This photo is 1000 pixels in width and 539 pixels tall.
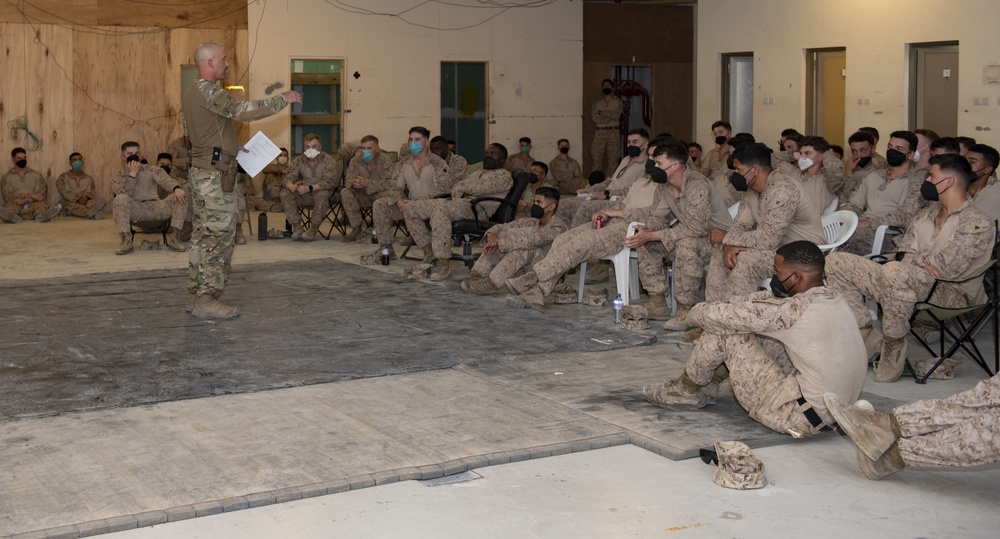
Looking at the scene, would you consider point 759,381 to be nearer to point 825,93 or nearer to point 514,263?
point 514,263

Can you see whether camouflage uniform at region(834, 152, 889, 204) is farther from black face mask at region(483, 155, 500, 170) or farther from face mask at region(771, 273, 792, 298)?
face mask at region(771, 273, 792, 298)

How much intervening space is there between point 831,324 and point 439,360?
2.62 m

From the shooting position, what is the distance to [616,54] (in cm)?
2186

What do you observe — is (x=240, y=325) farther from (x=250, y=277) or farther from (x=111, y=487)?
(x=111, y=487)

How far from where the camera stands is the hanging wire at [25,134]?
16.6 meters

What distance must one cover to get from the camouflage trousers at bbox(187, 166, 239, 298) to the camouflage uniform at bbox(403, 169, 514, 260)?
2.40 meters

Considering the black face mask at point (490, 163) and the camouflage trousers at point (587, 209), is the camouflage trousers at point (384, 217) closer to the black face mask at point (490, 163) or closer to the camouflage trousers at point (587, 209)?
the black face mask at point (490, 163)

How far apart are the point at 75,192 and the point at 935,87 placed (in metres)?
11.2

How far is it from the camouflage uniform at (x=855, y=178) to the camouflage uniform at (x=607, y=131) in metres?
10.5

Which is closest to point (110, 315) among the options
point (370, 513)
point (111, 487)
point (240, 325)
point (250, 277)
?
point (240, 325)

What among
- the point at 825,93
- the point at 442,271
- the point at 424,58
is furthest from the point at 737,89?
the point at 442,271

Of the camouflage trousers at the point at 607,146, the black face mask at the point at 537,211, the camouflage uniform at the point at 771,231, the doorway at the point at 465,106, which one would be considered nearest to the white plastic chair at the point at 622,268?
the black face mask at the point at 537,211

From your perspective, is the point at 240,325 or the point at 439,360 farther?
the point at 240,325

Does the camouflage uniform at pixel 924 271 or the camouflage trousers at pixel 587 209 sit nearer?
the camouflage uniform at pixel 924 271
